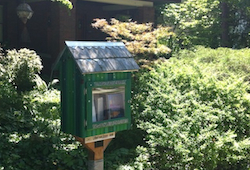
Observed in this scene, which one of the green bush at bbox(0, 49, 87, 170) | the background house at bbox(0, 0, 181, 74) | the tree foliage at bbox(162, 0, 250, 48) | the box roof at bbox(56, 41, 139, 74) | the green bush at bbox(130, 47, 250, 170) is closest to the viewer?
the box roof at bbox(56, 41, 139, 74)

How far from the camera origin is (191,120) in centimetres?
598

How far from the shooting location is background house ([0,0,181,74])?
1298 cm

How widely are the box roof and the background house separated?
23.3 ft

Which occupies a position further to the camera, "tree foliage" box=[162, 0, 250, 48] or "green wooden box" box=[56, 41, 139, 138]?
"tree foliage" box=[162, 0, 250, 48]

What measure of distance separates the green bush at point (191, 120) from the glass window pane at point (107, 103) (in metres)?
1.17

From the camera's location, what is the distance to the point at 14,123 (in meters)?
6.48

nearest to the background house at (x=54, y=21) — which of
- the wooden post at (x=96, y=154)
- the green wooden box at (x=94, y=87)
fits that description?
the green wooden box at (x=94, y=87)

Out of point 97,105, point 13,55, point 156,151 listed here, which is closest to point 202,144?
point 156,151

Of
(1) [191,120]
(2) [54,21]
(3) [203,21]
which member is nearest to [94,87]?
(1) [191,120]

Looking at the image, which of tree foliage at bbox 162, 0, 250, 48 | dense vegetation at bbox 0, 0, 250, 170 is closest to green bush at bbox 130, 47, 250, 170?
dense vegetation at bbox 0, 0, 250, 170

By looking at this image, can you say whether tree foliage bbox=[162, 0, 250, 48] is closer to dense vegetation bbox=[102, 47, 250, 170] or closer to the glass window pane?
dense vegetation bbox=[102, 47, 250, 170]

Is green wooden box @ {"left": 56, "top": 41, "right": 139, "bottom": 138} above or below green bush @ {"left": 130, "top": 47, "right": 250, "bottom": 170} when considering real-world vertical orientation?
above

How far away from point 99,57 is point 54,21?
9.03 metres

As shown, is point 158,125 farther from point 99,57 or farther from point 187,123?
point 99,57
